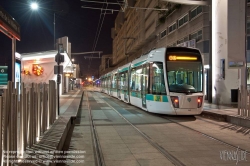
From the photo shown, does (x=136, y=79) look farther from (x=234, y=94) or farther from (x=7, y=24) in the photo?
(x=7, y=24)

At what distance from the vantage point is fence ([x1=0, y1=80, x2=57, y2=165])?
4195mm

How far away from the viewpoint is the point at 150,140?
866cm

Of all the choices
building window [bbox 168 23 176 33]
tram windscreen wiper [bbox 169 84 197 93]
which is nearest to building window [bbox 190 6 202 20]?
building window [bbox 168 23 176 33]

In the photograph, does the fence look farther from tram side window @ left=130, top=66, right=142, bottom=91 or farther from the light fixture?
the light fixture

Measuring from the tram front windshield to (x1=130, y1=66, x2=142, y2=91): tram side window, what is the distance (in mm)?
3842

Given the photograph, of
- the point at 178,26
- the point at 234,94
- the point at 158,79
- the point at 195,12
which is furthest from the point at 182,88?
the point at 178,26

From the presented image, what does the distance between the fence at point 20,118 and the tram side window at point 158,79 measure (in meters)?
6.47

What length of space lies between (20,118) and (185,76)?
9.37 m

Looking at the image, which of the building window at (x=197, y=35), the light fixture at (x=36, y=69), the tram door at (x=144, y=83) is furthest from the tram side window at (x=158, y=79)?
the light fixture at (x=36, y=69)

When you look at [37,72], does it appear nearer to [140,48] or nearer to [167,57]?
[167,57]

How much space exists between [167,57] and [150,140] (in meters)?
5.73

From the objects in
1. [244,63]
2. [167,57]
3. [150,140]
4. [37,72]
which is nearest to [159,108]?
[167,57]

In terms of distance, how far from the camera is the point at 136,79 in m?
18.2

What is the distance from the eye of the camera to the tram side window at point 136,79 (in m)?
17.1
